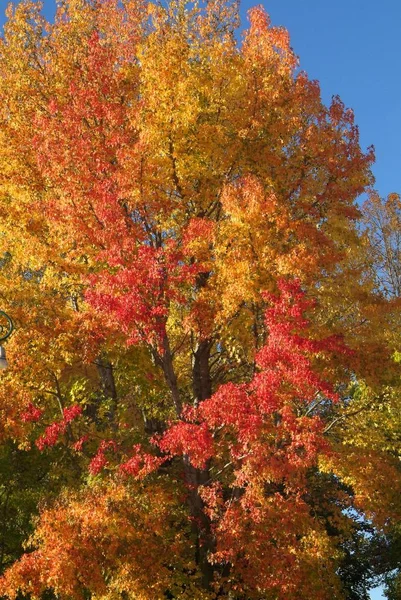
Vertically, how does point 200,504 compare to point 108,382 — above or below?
below

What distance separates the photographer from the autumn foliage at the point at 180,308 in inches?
565

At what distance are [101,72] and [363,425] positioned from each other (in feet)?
38.8

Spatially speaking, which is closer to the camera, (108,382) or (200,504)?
(200,504)

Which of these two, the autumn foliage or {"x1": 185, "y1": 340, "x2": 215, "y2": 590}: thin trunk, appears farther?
{"x1": 185, "y1": 340, "x2": 215, "y2": 590}: thin trunk

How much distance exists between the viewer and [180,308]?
1941cm

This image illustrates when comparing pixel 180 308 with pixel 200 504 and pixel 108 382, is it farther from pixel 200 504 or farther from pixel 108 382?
pixel 200 504

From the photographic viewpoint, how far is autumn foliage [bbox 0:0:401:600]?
1436 centimetres

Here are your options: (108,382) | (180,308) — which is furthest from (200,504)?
(180,308)

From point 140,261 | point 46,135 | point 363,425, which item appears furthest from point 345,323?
point 46,135

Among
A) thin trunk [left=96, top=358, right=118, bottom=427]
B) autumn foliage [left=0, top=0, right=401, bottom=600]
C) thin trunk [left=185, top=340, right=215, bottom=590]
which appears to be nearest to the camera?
autumn foliage [left=0, top=0, right=401, bottom=600]

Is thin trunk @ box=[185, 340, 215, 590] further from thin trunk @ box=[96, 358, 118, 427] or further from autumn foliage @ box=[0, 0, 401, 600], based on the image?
thin trunk @ box=[96, 358, 118, 427]

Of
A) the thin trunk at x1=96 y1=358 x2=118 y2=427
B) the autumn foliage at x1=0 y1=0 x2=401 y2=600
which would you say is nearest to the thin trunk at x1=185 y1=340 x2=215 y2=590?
the autumn foliage at x1=0 y1=0 x2=401 y2=600

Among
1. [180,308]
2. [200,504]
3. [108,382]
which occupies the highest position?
[180,308]

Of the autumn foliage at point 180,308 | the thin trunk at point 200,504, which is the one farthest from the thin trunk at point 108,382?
the thin trunk at point 200,504
